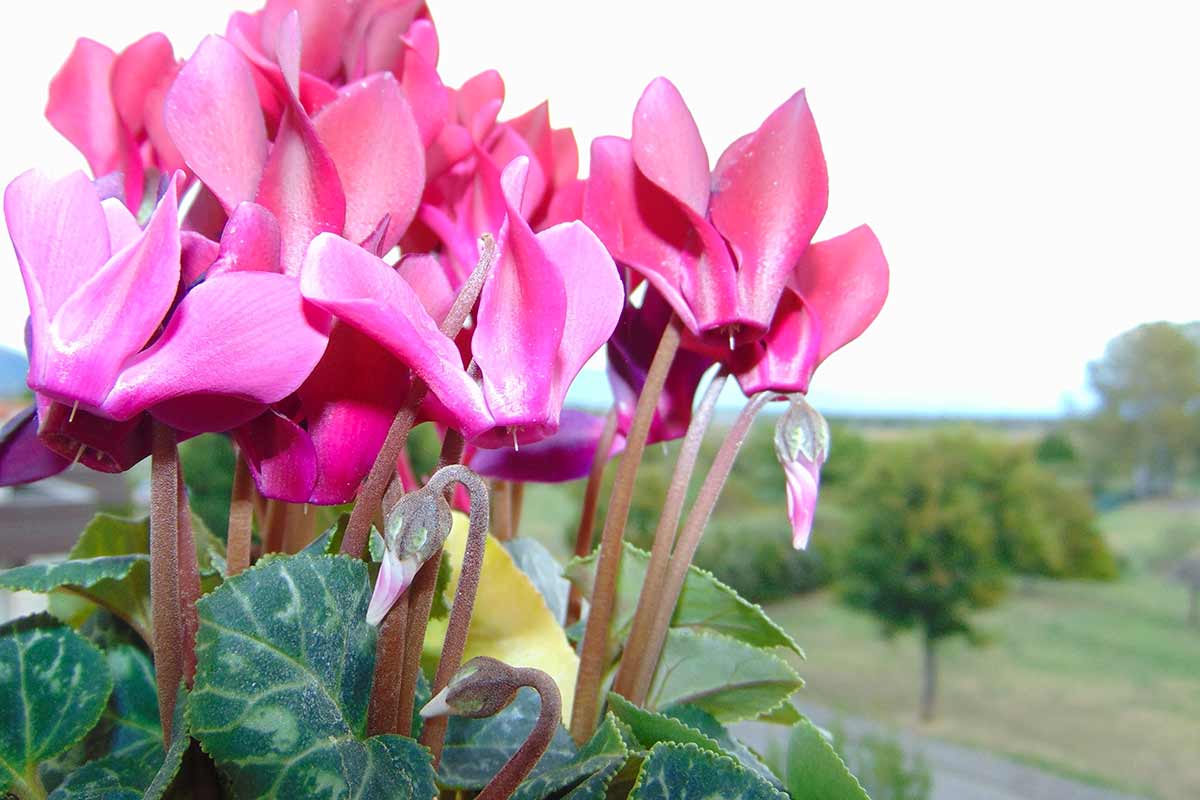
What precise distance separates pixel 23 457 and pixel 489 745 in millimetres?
173

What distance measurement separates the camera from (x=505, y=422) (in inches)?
8.6

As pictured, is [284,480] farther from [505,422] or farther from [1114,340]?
[1114,340]

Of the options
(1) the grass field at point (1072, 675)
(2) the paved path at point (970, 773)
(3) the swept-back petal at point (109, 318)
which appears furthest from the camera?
(1) the grass field at point (1072, 675)

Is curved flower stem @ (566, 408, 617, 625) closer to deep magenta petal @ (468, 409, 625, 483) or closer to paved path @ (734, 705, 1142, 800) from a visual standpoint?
deep magenta petal @ (468, 409, 625, 483)

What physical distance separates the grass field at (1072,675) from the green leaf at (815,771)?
393cm

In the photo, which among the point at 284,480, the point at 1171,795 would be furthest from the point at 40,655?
the point at 1171,795

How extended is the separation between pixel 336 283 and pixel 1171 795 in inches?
168

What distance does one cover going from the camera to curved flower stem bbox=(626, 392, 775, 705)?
0.28 m

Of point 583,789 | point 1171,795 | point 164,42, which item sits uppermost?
point 164,42

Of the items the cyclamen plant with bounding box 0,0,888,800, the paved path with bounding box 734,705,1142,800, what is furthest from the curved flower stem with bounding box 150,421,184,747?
the paved path with bounding box 734,705,1142,800

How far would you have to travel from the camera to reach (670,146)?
280mm

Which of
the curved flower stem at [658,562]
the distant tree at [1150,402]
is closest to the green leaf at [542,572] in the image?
the curved flower stem at [658,562]

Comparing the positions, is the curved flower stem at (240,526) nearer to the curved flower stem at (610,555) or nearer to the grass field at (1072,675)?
the curved flower stem at (610,555)

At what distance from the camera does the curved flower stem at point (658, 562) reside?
0.29m
